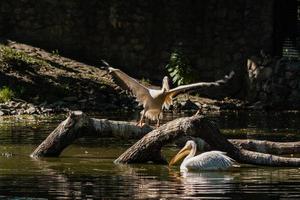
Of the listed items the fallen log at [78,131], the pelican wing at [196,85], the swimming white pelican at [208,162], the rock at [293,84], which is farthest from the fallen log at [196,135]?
the rock at [293,84]

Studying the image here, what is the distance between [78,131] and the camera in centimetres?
1667

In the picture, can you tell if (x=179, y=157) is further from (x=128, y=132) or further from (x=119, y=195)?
(x=119, y=195)

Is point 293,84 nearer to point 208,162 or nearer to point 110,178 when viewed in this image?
point 208,162

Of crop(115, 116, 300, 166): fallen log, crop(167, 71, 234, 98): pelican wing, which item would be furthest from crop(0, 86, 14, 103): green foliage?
crop(115, 116, 300, 166): fallen log

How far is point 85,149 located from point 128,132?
1460 mm

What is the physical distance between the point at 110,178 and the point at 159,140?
156 centimetres

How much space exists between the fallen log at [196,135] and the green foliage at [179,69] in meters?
13.4

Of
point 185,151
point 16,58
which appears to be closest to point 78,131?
point 185,151

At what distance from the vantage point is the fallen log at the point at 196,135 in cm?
1551

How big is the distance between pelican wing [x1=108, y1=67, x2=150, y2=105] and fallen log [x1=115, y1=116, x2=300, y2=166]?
5.90 ft

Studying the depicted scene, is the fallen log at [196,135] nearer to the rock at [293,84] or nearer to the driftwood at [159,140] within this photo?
the driftwood at [159,140]

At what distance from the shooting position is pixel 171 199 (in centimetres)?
1214

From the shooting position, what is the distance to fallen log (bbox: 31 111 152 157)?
1666cm

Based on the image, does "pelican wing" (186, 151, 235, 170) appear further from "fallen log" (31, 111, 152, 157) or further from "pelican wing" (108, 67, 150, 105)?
"pelican wing" (108, 67, 150, 105)
